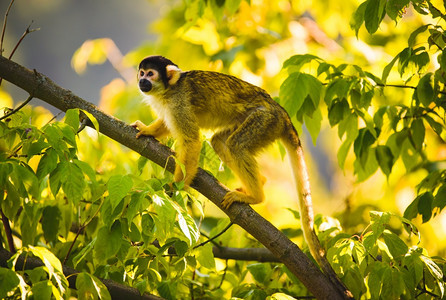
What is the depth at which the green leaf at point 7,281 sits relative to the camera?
82.4 inches

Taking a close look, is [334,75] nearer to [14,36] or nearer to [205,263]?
[205,263]

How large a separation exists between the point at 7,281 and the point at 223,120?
280cm

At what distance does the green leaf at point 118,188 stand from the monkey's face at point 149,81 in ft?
7.80

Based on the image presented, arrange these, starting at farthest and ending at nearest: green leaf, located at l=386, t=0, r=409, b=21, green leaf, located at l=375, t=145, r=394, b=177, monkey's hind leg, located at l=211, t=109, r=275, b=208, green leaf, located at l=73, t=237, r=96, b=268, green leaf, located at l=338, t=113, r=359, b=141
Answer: monkey's hind leg, located at l=211, t=109, r=275, b=208, green leaf, located at l=375, t=145, r=394, b=177, green leaf, located at l=338, t=113, r=359, b=141, green leaf, located at l=386, t=0, r=409, b=21, green leaf, located at l=73, t=237, r=96, b=268

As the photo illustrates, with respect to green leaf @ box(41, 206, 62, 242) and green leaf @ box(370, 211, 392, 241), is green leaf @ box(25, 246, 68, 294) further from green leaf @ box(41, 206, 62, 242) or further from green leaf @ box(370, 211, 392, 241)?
green leaf @ box(370, 211, 392, 241)

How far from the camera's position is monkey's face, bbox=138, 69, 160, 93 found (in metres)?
4.66

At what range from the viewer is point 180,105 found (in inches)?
175

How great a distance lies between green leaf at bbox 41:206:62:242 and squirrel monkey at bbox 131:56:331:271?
92 centimetres

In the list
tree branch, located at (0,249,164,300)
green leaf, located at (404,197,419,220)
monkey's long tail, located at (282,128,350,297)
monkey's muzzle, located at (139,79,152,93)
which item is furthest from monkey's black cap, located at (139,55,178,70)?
→ green leaf, located at (404,197,419,220)

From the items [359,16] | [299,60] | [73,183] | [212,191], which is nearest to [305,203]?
[212,191]


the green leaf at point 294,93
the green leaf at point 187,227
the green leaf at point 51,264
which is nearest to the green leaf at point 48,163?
→ the green leaf at point 51,264

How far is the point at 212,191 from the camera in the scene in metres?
3.33

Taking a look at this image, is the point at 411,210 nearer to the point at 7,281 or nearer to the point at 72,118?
the point at 72,118

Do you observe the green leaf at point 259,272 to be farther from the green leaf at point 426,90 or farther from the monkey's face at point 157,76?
the monkey's face at point 157,76
